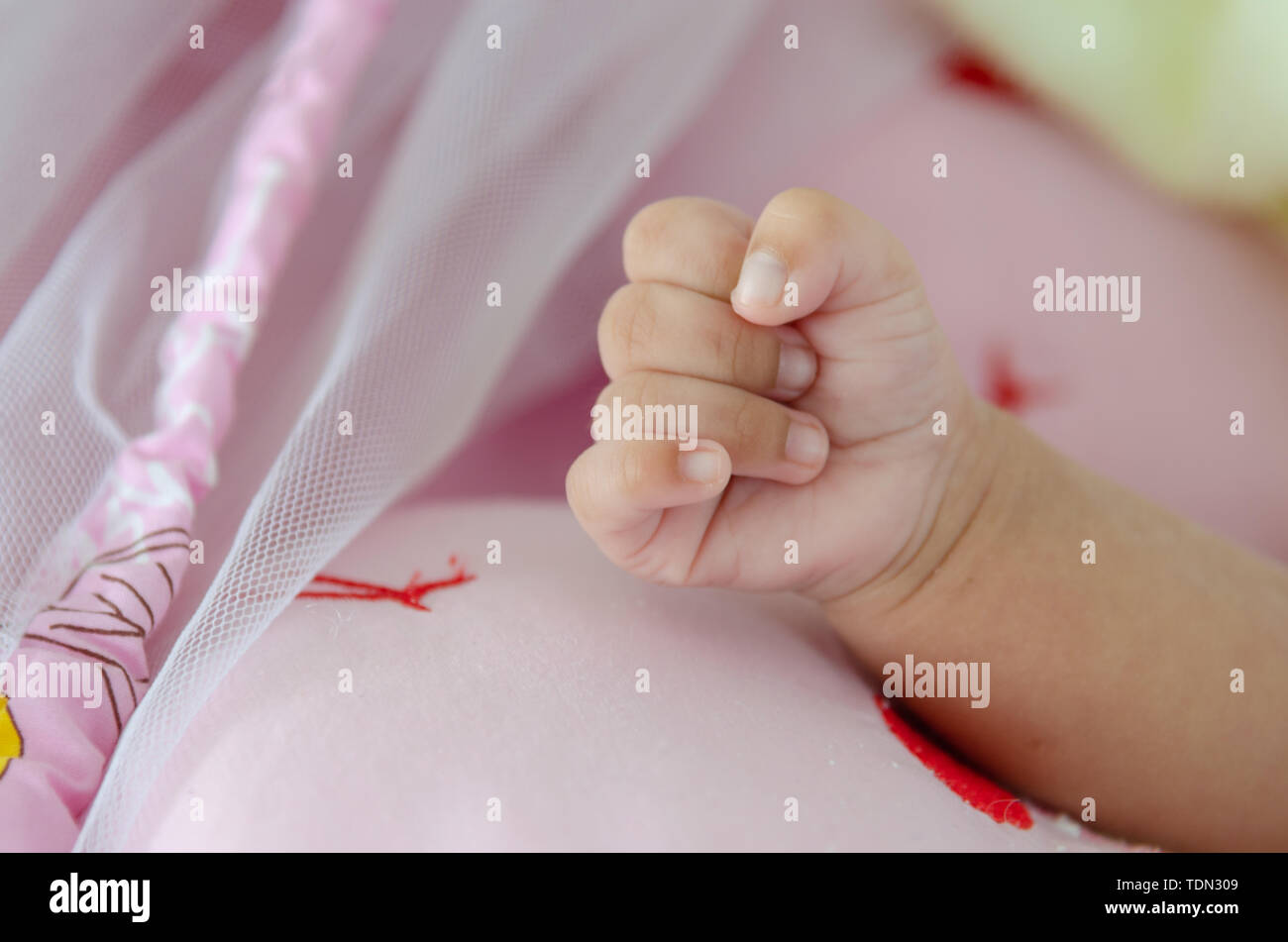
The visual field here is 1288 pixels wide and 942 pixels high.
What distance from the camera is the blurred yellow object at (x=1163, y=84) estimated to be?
2.56 feet

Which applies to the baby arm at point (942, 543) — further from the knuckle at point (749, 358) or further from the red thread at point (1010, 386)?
the red thread at point (1010, 386)

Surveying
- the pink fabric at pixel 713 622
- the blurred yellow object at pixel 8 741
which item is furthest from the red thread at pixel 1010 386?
the blurred yellow object at pixel 8 741

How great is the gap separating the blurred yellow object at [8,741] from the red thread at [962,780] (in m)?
0.45

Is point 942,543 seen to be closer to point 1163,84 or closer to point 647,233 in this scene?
point 647,233

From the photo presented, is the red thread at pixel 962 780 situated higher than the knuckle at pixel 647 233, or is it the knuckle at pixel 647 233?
the knuckle at pixel 647 233

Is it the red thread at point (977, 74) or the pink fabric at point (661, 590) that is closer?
the pink fabric at point (661, 590)

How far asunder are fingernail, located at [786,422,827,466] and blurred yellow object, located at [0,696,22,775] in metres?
0.41

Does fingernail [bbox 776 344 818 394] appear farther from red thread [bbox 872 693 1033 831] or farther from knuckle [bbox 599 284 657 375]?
red thread [bbox 872 693 1033 831]

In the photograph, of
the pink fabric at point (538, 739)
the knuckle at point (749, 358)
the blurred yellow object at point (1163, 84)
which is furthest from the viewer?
the blurred yellow object at point (1163, 84)

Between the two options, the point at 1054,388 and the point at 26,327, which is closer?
the point at 26,327

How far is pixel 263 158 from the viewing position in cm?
70
